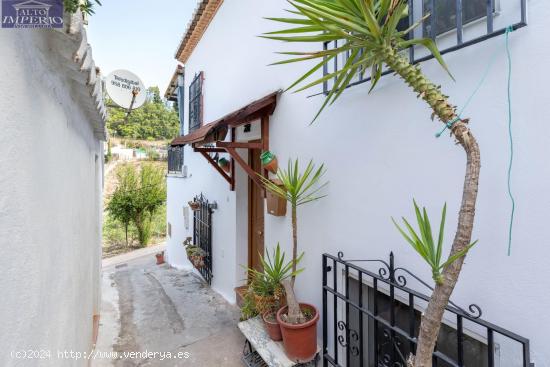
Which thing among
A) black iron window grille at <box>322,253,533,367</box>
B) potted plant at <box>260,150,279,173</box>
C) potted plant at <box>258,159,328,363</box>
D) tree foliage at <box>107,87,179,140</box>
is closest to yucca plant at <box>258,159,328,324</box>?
potted plant at <box>258,159,328,363</box>

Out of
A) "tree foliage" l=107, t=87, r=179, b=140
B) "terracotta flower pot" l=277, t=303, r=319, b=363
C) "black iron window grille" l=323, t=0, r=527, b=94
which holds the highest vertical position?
"tree foliage" l=107, t=87, r=179, b=140

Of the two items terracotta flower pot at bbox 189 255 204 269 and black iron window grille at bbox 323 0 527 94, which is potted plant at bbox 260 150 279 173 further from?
terracotta flower pot at bbox 189 255 204 269

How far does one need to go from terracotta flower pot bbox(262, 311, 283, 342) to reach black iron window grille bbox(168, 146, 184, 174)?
703 centimetres

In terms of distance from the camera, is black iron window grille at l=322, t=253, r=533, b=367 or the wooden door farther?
the wooden door

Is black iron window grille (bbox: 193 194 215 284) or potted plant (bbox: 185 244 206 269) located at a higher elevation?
black iron window grille (bbox: 193 194 215 284)

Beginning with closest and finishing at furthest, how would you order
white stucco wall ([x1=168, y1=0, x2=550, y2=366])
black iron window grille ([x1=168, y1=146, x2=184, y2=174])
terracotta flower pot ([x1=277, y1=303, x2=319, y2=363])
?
white stucco wall ([x1=168, y1=0, x2=550, y2=366]), terracotta flower pot ([x1=277, y1=303, x2=319, y2=363]), black iron window grille ([x1=168, y1=146, x2=184, y2=174])

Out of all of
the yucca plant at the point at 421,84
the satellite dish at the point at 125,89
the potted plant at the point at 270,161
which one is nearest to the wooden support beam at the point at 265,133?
the potted plant at the point at 270,161

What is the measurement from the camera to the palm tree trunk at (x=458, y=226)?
1173 mm

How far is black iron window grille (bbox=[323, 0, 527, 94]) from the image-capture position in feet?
5.30

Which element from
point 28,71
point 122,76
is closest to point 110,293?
point 122,76

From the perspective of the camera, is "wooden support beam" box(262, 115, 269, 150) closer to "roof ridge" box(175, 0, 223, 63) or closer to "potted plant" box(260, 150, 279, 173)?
"potted plant" box(260, 150, 279, 173)

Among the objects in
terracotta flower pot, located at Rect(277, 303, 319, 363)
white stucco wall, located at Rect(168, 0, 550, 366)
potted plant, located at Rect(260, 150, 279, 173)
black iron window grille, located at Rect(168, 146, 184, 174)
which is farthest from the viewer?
black iron window grille, located at Rect(168, 146, 184, 174)

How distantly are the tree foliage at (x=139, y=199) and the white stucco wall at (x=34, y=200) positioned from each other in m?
14.1

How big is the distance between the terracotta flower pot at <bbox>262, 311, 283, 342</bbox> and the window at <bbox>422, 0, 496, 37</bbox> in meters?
3.25
